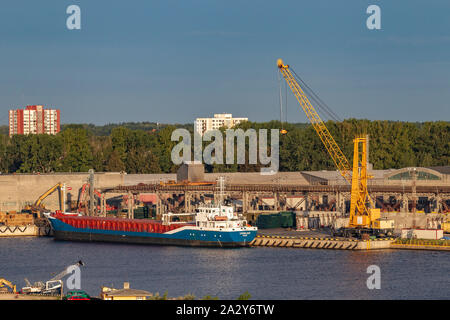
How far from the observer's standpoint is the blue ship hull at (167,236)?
9756cm

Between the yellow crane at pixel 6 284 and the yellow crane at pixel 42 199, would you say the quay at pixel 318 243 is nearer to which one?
the yellow crane at pixel 6 284

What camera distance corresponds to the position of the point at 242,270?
79000 millimetres

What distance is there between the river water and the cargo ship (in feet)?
7.85

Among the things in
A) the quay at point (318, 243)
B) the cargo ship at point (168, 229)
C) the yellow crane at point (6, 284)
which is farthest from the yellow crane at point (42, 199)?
the yellow crane at point (6, 284)

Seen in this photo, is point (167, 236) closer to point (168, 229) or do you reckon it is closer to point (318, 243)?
point (168, 229)

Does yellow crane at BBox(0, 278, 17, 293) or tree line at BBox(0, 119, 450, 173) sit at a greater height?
tree line at BBox(0, 119, 450, 173)

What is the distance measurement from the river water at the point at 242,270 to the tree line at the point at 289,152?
72762 millimetres

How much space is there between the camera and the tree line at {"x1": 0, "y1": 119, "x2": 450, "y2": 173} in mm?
171000

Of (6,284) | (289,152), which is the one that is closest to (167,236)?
(6,284)

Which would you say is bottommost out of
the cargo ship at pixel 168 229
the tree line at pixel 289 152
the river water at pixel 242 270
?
the river water at pixel 242 270

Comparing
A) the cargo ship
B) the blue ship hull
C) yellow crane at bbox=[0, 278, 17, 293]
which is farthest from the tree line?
yellow crane at bbox=[0, 278, 17, 293]

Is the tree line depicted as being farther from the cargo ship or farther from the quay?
the quay

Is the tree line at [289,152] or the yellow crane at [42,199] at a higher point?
the tree line at [289,152]
